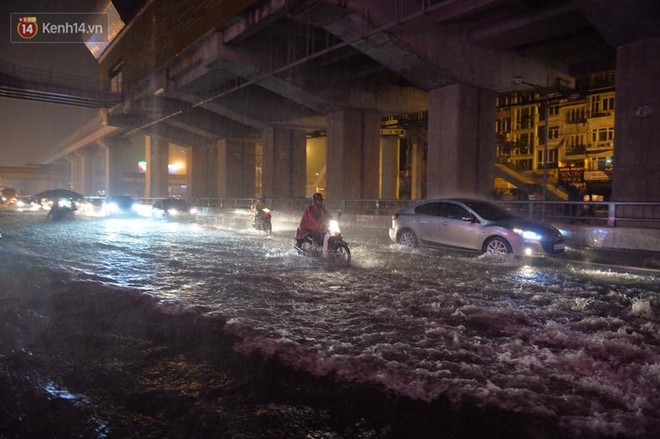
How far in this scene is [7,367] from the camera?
4.34 metres

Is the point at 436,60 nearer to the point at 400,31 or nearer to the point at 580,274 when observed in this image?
the point at 400,31

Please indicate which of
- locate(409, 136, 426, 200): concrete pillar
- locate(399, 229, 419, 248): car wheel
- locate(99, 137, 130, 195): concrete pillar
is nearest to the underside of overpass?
locate(399, 229, 419, 248): car wheel

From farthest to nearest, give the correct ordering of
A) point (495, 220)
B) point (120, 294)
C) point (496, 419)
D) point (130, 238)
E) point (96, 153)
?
point (96, 153)
point (130, 238)
point (495, 220)
point (120, 294)
point (496, 419)

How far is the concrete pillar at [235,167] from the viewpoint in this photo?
153 feet

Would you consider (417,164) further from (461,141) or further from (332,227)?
(332,227)

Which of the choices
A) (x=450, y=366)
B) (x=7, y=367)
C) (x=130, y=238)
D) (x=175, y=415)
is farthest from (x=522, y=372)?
(x=130, y=238)

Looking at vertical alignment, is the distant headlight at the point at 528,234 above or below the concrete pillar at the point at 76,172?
below

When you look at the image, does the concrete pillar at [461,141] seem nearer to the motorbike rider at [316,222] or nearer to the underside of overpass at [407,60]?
the underside of overpass at [407,60]

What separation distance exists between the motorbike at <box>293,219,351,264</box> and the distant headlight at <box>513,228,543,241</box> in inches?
163

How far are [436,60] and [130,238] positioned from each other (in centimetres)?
1348

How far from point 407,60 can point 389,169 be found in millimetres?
30811

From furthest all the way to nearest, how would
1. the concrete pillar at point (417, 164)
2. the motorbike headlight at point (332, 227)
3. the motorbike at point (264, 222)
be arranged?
the concrete pillar at point (417, 164) → the motorbike at point (264, 222) → the motorbike headlight at point (332, 227)

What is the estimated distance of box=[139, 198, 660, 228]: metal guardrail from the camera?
1508 cm

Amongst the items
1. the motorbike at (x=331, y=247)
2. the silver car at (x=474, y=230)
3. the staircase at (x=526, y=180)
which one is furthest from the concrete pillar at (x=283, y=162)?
the motorbike at (x=331, y=247)
